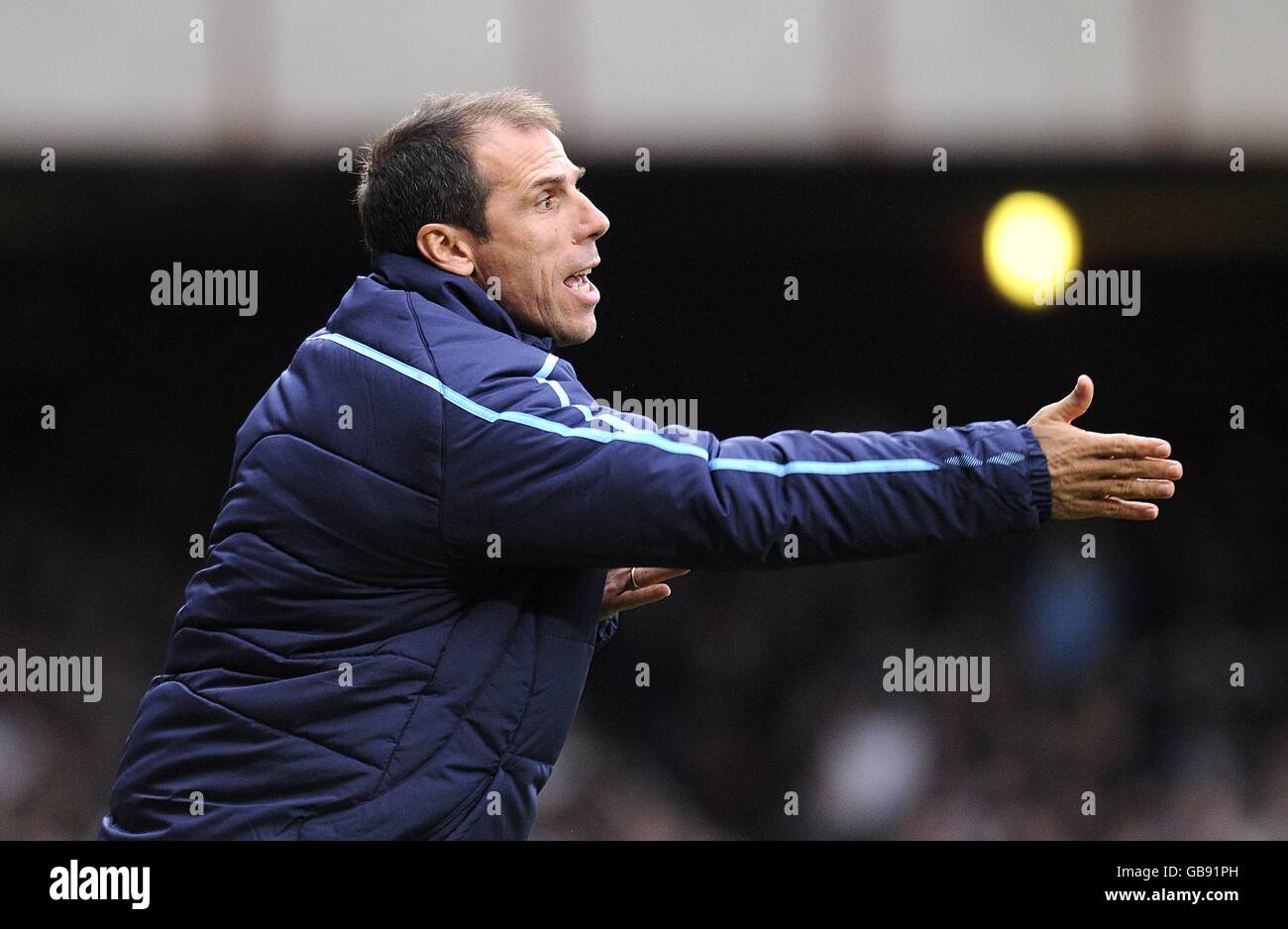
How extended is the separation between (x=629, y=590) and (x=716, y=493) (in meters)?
0.59

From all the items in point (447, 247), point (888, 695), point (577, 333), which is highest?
point (447, 247)

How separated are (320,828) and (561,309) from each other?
0.85 m

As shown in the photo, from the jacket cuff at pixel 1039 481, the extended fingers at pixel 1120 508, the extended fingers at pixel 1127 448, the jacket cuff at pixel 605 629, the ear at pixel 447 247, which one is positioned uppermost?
the ear at pixel 447 247

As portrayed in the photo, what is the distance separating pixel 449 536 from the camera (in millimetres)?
1865

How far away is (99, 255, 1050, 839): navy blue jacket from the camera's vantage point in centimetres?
182

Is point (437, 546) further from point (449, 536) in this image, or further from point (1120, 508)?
point (1120, 508)

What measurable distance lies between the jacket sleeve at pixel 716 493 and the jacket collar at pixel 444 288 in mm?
A: 238

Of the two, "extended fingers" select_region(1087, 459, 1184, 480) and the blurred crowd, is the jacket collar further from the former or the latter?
the blurred crowd

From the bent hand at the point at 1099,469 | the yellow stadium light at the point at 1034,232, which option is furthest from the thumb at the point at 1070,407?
the yellow stadium light at the point at 1034,232

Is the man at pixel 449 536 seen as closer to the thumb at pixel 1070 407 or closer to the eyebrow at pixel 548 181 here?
the thumb at pixel 1070 407

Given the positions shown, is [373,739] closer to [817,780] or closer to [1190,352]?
[817,780]

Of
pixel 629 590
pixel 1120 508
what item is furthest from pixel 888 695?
pixel 1120 508

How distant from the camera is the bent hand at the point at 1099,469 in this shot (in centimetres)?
179

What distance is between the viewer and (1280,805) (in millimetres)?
5270
